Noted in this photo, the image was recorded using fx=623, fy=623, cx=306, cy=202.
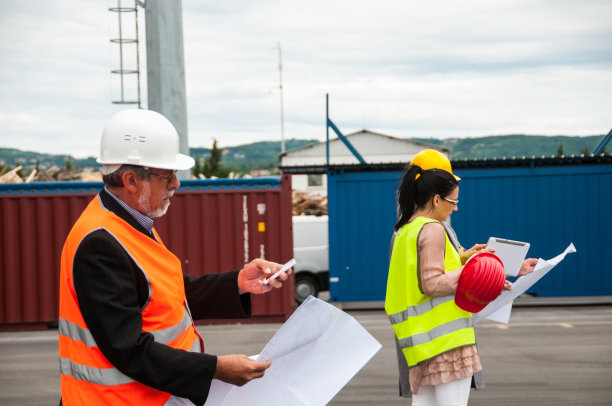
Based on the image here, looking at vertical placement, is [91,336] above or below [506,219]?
above

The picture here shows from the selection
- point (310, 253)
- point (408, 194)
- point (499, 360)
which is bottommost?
point (499, 360)

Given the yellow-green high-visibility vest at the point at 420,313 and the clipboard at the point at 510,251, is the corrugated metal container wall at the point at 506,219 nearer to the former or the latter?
the clipboard at the point at 510,251

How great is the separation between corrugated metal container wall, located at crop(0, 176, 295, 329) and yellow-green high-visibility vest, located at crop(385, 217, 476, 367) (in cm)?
756

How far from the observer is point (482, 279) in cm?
264

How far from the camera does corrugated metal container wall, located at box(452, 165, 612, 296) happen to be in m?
12.0

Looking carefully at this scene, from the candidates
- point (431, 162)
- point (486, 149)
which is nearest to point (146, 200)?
point (431, 162)

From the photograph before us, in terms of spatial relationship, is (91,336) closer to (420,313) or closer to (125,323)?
(125,323)

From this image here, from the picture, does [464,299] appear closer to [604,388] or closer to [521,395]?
[521,395]

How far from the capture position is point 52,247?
10.6m

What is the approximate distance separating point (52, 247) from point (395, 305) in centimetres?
890

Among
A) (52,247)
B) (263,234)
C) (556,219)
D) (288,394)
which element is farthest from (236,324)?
(288,394)

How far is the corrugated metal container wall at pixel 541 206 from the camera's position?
11992 mm

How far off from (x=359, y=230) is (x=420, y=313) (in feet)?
29.5

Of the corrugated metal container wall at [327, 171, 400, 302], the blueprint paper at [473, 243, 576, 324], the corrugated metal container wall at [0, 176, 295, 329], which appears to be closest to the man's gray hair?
the blueprint paper at [473, 243, 576, 324]
